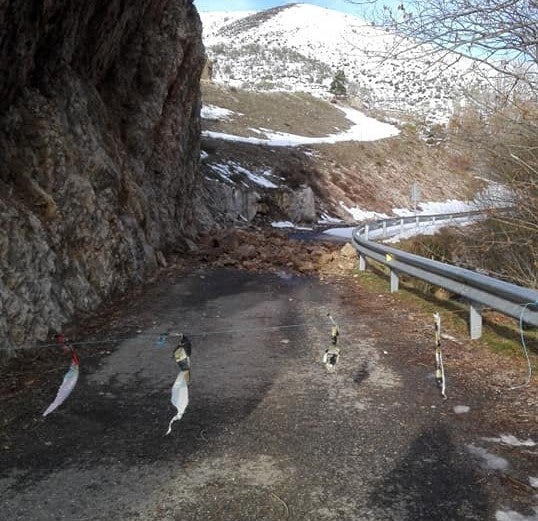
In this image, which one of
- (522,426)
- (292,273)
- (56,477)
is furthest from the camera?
(292,273)

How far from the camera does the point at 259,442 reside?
3986 millimetres

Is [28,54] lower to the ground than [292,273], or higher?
higher

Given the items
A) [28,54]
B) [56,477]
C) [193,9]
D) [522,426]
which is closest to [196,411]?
[56,477]

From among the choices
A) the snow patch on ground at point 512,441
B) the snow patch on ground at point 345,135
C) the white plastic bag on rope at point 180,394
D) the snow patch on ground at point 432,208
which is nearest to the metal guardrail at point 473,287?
the snow patch on ground at point 512,441

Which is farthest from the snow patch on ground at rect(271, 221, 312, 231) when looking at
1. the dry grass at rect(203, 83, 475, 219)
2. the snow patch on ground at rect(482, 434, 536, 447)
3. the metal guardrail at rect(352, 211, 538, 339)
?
the snow patch on ground at rect(482, 434, 536, 447)

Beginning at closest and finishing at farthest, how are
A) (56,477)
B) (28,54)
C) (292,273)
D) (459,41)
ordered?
1. (56,477)
2. (459,41)
3. (28,54)
4. (292,273)

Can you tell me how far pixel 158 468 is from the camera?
143 inches

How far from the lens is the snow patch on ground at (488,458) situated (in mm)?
3512

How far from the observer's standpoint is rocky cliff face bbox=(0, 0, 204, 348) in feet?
24.7

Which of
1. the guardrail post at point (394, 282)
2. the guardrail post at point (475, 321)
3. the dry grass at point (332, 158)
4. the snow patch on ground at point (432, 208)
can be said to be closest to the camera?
the guardrail post at point (475, 321)

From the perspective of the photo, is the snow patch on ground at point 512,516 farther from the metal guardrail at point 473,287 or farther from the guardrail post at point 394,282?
the guardrail post at point 394,282

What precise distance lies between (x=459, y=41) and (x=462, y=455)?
4.20 meters

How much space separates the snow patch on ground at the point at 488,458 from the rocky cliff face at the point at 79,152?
5018 mm

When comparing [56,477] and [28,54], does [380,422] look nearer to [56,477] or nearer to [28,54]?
[56,477]
